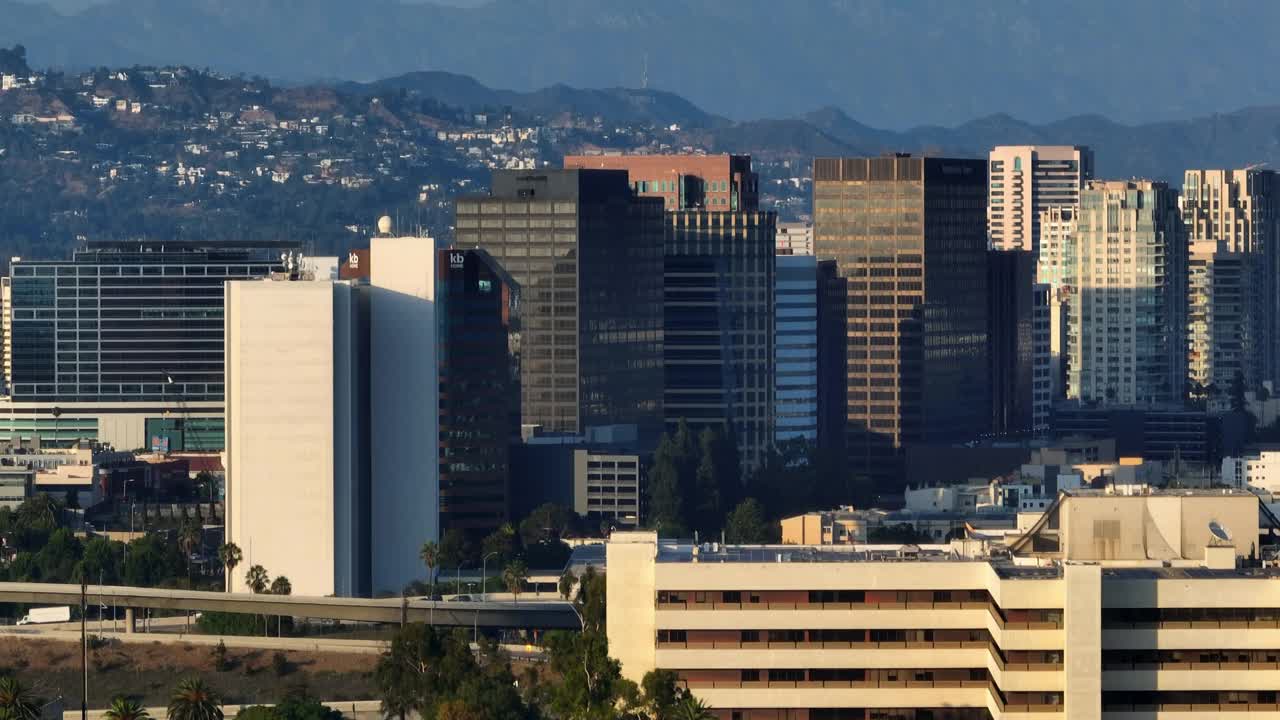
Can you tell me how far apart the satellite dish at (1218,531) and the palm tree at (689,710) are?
2154 centimetres

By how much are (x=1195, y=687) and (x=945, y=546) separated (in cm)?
2147

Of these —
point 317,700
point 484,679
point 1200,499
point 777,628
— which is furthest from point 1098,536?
point 317,700

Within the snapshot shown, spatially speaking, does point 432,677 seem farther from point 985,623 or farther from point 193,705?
point 985,623

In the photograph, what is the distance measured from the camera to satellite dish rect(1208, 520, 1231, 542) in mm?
134875

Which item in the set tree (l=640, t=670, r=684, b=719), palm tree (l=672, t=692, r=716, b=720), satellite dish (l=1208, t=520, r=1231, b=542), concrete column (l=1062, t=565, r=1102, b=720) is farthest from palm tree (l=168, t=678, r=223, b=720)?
satellite dish (l=1208, t=520, r=1231, b=542)

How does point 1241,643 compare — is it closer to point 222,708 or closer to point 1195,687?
point 1195,687

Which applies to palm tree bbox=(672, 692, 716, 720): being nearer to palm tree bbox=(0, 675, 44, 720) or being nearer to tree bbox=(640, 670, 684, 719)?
tree bbox=(640, 670, 684, 719)

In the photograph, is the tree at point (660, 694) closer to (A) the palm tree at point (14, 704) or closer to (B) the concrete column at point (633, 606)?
(B) the concrete column at point (633, 606)

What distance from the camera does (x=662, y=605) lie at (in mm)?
131000

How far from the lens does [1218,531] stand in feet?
444

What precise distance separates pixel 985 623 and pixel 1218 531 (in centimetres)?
1154

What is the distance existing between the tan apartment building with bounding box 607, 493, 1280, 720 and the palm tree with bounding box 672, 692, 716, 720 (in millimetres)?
2560

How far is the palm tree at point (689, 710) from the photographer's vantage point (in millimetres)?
127438

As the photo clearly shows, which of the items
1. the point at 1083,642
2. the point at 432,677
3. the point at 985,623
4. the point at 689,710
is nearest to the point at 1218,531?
the point at 985,623
